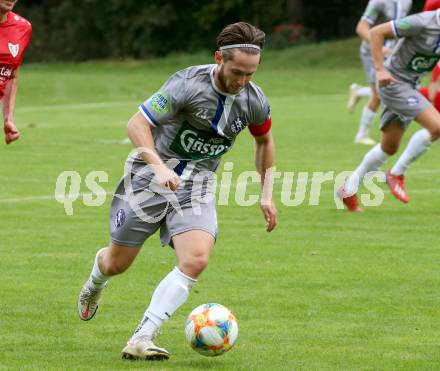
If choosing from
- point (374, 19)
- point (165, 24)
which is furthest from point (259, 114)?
point (165, 24)

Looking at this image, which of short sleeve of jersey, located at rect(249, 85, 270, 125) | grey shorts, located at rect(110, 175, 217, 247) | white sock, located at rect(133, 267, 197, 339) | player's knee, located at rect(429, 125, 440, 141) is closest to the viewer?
white sock, located at rect(133, 267, 197, 339)

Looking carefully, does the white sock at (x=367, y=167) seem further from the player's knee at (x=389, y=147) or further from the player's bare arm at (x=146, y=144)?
the player's bare arm at (x=146, y=144)

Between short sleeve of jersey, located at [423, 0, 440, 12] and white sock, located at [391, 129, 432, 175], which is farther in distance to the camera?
white sock, located at [391, 129, 432, 175]

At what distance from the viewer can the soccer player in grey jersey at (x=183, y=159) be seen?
604cm

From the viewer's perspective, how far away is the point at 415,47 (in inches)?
446

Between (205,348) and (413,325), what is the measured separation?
4.99ft

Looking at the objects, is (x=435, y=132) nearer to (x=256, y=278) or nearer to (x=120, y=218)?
(x=256, y=278)

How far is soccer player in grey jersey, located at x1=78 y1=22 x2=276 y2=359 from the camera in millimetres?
6043

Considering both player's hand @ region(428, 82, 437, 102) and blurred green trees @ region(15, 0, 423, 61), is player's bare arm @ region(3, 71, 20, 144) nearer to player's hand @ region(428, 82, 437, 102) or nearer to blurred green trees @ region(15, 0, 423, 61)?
player's hand @ region(428, 82, 437, 102)

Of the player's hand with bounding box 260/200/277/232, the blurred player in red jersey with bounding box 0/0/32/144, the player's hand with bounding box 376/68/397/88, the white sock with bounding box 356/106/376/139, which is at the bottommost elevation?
the white sock with bounding box 356/106/376/139

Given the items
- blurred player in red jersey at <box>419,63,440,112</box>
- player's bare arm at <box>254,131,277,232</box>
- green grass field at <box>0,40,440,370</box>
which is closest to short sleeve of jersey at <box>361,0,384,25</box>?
blurred player in red jersey at <box>419,63,440,112</box>

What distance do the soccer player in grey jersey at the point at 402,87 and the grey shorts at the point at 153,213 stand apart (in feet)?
16.2

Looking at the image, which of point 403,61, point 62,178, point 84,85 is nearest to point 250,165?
point 62,178

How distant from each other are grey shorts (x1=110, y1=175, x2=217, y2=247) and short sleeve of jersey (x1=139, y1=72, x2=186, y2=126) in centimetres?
43
